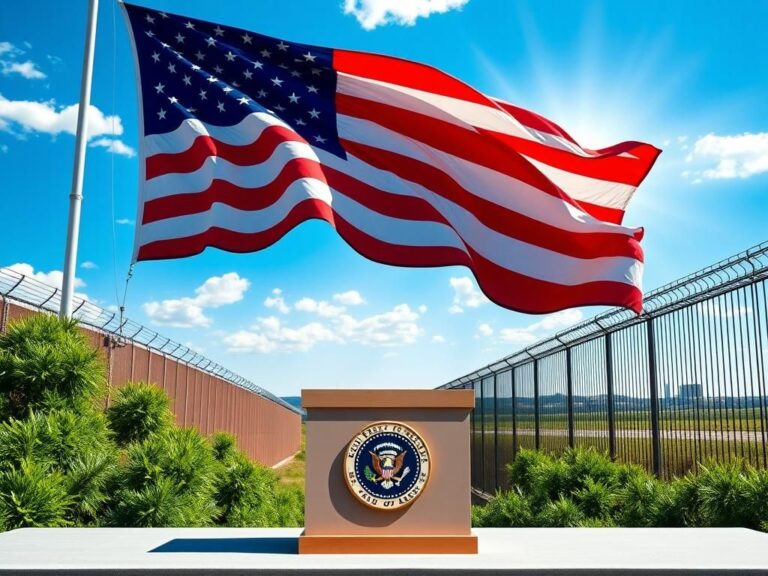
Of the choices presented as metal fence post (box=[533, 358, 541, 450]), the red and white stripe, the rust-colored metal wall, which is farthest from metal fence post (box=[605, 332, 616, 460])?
the rust-colored metal wall

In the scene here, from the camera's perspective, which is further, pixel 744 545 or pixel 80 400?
pixel 80 400

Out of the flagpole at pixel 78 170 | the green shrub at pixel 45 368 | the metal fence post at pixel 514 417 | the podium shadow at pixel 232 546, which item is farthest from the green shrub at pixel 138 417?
the metal fence post at pixel 514 417

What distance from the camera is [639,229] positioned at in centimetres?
947

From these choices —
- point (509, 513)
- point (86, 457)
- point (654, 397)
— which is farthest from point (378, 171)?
point (654, 397)

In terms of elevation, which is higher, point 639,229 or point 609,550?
point 639,229

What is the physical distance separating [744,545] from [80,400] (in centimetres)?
802

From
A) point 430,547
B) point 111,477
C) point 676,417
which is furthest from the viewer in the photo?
point 676,417

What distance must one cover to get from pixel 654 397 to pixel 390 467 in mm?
7325

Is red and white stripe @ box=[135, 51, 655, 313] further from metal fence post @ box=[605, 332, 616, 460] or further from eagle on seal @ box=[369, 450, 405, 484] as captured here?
A: metal fence post @ box=[605, 332, 616, 460]

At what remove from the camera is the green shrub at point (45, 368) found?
11.1m

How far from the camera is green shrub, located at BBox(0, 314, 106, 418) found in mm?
11102

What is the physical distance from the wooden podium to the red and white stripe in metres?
2.45

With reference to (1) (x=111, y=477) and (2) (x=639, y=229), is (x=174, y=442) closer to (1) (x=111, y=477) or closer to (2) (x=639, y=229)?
(1) (x=111, y=477)

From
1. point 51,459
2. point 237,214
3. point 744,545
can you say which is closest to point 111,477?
point 51,459
